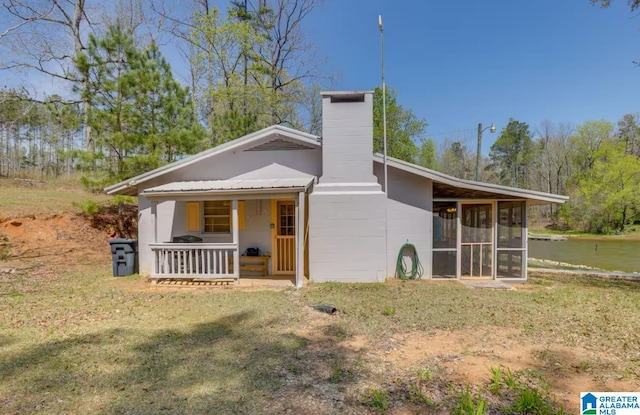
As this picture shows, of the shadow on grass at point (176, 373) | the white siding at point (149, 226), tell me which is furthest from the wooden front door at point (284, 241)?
the shadow on grass at point (176, 373)

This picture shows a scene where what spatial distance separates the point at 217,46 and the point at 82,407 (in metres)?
18.9

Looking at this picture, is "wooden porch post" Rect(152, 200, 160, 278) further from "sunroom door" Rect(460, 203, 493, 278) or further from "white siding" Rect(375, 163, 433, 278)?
"sunroom door" Rect(460, 203, 493, 278)

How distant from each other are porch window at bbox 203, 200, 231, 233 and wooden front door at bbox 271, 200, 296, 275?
149 centimetres

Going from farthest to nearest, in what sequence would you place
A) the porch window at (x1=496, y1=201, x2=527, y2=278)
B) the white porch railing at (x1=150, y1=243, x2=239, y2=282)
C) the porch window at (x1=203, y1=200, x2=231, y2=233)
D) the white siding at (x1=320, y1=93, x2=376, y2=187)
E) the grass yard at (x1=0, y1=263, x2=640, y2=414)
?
1. the porch window at (x1=203, y1=200, x2=231, y2=233)
2. the porch window at (x1=496, y1=201, x2=527, y2=278)
3. the white siding at (x1=320, y1=93, x2=376, y2=187)
4. the white porch railing at (x1=150, y1=243, x2=239, y2=282)
5. the grass yard at (x1=0, y1=263, x2=640, y2=414)

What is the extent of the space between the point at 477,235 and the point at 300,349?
6.59 meters

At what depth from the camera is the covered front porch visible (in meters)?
7.81

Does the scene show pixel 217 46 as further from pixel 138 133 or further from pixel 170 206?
pixel 170 206

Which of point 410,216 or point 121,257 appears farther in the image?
point 121,257

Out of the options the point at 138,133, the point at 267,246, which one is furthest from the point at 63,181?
the point at 267,246

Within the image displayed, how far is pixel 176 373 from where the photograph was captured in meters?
3.47

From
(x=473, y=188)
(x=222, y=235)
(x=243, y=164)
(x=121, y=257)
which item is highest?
(x=243, y=164)

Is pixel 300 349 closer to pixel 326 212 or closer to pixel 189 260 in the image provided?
pixel 326 212

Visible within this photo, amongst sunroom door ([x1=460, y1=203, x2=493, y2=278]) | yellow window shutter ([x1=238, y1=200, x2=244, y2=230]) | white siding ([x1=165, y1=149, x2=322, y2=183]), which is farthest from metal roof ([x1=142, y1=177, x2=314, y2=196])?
sunroom door ([x1=460, y1=203, x2=493, y2=278])

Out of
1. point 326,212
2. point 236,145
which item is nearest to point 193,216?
point 236,145
